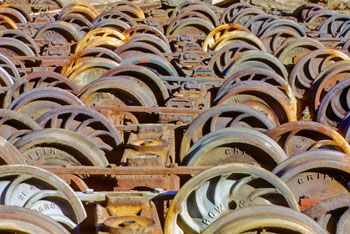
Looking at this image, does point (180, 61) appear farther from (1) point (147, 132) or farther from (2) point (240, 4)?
(2) point (240, 4)

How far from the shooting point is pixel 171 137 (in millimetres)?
5254

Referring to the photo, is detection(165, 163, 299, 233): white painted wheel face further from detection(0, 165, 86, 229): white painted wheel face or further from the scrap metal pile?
detection(0, 165, 86, 229): white painted wheel face

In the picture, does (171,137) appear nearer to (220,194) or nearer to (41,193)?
(220,194)

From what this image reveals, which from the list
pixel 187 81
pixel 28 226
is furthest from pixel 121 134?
pixel 28 226

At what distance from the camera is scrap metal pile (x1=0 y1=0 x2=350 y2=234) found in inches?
151

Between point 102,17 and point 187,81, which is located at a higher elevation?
point 102,17

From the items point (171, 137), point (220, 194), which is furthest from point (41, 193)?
point (171, 137)

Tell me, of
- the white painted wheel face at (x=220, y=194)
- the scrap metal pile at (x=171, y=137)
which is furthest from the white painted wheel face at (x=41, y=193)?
the white painted wheel face at (x=220, y=194)

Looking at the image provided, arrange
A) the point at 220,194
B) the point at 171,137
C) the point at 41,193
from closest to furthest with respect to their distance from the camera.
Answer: the point at 41,193 → the point at 220,194 → the point at 171,137

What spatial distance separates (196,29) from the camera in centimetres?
1182

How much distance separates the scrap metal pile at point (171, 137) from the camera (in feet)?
12.6

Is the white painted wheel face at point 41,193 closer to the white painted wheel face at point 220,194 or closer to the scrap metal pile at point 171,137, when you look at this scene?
the scrap metal pile at point 171,137

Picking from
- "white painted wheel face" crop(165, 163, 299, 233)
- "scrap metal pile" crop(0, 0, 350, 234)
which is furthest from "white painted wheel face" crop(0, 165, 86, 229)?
"white painted wheel face" crop(165, 163, 299, 233)

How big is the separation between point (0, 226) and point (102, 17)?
923 cm
